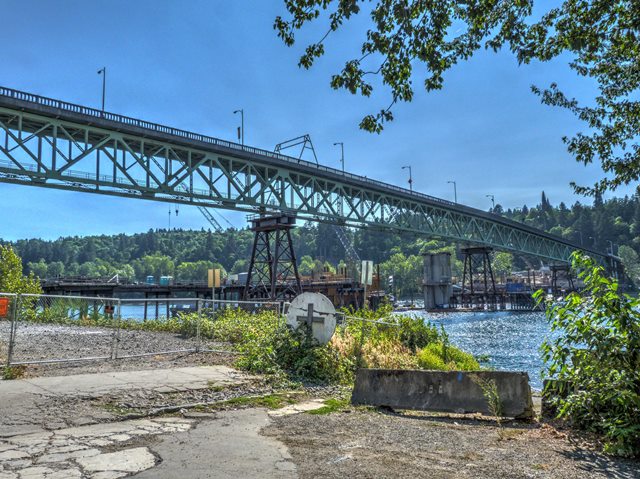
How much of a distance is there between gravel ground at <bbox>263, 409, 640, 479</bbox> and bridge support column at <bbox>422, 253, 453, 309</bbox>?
115669mm

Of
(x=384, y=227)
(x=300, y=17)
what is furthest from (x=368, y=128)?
(x=384, y=227)

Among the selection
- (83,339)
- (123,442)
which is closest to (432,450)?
(123,442)

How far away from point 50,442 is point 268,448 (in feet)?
8.50

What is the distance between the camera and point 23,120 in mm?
35812

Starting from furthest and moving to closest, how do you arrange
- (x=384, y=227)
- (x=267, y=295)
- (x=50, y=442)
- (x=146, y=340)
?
(x=384, y=227), (x=267, y=295), (x=146, y=340), (x=50, y=442)

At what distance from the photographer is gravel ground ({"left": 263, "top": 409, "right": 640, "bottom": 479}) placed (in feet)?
17.9

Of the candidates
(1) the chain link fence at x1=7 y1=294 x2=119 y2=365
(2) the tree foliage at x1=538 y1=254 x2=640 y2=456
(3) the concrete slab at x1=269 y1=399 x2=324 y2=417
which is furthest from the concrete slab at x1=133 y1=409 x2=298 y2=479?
(1) the chain link fence at x1=7 y1=294 x2=119 y2=365

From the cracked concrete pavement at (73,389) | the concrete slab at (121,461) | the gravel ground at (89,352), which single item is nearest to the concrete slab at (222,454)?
the concrete slab at (121,461)

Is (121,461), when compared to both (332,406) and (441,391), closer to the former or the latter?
(332,406)

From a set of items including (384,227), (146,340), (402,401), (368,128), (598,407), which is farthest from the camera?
(384,227)

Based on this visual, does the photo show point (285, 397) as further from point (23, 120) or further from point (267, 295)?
point (267, 295)

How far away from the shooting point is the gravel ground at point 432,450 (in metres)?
5.45

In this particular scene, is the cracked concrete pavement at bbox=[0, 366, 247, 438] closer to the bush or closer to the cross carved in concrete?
the cross carved in concrete

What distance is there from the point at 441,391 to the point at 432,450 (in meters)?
2.82
